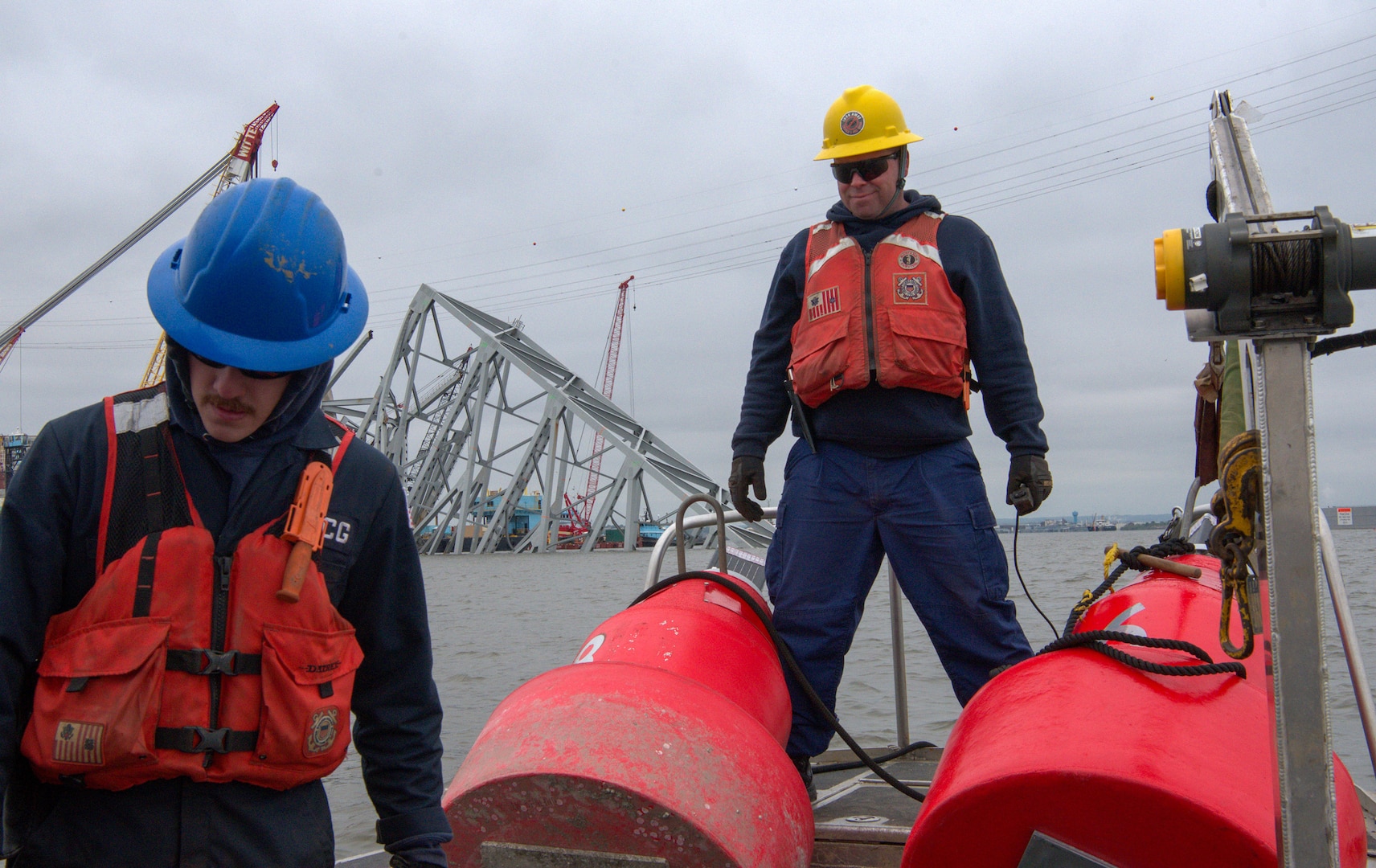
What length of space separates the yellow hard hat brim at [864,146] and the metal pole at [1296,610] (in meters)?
1.87

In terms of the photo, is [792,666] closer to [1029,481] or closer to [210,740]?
[1029,481]

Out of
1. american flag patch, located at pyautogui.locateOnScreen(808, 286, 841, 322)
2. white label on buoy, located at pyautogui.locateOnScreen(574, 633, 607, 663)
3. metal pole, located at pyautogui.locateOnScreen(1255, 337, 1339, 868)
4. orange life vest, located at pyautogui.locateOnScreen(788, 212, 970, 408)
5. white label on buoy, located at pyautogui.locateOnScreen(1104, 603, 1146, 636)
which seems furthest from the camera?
american flag patch, located at pyautogui.locateOnScreen(808, 286, 841, 322)

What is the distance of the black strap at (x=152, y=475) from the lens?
1.39 metres

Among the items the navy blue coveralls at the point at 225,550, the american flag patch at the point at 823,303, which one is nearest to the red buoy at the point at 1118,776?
the navy blue coveralls at the point at 225,550

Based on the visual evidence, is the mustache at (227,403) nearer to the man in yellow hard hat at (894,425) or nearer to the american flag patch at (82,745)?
the american flag patch at (82,745)

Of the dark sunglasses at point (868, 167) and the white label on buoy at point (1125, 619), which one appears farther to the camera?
the dark sunglasses at point (868, 167)

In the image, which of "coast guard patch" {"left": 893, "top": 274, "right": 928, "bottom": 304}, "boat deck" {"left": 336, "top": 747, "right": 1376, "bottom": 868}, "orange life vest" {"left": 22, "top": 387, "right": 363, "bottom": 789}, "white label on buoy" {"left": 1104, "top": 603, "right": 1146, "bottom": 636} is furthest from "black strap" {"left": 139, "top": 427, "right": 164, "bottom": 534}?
"coast guard patch" {"left": 893, "top": 274, "right": 928, "bottom": 304}

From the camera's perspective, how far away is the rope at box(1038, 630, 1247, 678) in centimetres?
166

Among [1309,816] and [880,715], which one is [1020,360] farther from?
[880,715]

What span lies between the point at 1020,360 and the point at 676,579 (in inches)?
42.1

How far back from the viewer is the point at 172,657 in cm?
135

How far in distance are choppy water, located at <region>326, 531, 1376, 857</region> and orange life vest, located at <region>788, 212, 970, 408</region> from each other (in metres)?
1.16

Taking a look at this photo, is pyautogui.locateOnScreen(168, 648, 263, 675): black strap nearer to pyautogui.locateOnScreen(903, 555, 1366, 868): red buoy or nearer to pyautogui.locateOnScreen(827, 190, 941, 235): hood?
pyautogui.locateOnScreen(903, 555, 1366, 868): red buoy

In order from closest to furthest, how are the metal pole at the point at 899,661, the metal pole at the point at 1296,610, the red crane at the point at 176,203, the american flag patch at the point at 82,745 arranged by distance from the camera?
the metal pole at the point at 1296,610
the american flag patch at the point at 82,745
the metal pole at the point at 899,661
the red crane at the point at 176,203
